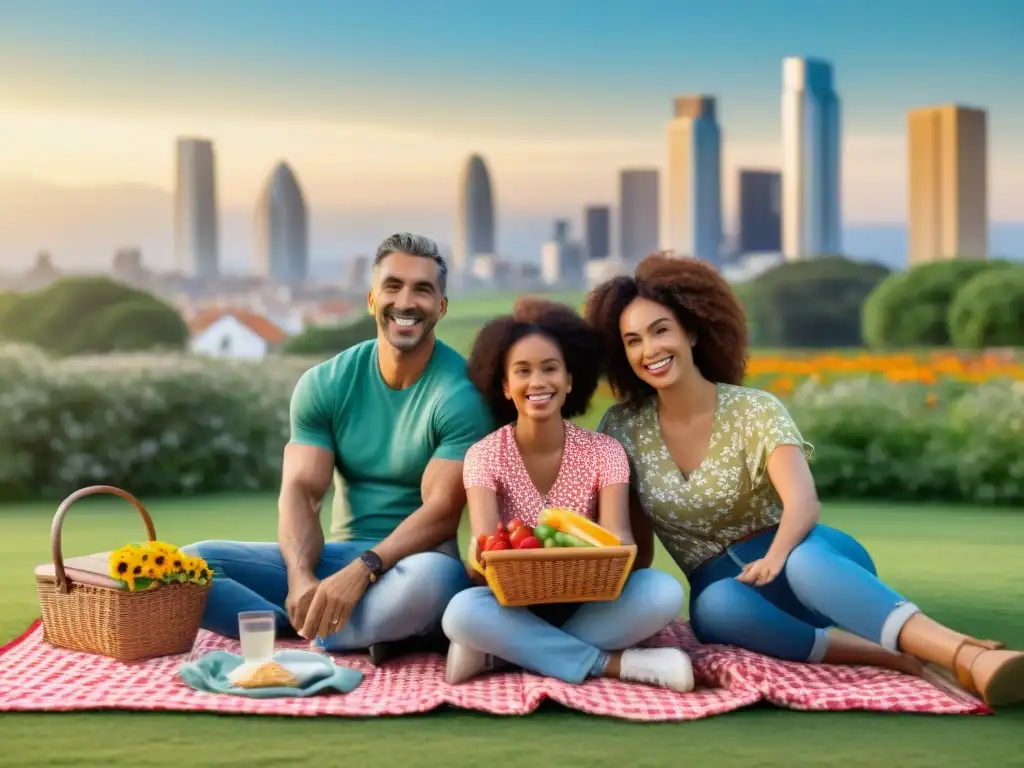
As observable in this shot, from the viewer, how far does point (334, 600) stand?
438 cm

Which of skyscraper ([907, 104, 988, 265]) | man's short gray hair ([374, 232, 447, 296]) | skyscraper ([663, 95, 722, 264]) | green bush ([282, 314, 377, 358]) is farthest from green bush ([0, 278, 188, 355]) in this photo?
man's short gray hair ([374, 232, 447, 296])

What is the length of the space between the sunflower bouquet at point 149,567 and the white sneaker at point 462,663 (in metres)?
0.96

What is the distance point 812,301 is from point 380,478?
11.9 m

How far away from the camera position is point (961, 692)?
13.3ft

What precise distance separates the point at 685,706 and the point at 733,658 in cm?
40

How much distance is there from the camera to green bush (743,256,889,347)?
15266 millimetres

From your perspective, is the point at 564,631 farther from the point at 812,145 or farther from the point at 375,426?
the point at 812,145

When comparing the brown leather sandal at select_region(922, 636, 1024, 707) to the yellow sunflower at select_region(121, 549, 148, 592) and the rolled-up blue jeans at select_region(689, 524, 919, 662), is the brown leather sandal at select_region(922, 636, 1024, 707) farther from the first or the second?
the yellow sunflower at select_region(121, 549, 148, 592)

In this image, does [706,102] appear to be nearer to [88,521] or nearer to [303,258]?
[303,258]

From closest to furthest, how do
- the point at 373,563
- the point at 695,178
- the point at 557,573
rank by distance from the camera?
the point at 557,573 → the point at 373,563 → the point at 695,178

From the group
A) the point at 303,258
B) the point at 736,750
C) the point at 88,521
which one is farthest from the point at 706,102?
the point at 736,750

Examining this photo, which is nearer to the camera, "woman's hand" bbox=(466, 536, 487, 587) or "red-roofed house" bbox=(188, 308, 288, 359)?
"woman's hand" bbox=(466, 536, 487, 587)

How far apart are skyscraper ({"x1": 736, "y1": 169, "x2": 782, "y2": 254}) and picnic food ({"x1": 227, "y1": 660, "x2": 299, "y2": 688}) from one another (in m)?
Answer: 17.4

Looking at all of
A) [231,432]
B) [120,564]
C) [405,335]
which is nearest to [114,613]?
[120,564]
